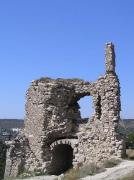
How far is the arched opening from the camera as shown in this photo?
79.2 ft

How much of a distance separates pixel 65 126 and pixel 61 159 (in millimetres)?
2362

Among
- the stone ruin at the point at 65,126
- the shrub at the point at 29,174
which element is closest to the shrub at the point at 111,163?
the stone ruin at the point at 65,126

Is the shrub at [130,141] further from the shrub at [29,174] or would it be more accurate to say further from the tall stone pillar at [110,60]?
the tall stone pillar at [110,60]

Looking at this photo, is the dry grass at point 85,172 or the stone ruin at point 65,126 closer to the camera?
the dry grass at point 85,172

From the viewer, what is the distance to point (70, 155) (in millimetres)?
25891

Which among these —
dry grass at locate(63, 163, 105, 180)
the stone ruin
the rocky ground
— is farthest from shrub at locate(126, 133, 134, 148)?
the rocky ground

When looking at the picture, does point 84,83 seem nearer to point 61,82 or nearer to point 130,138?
point 61,82

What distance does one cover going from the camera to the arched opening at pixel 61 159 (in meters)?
24.1

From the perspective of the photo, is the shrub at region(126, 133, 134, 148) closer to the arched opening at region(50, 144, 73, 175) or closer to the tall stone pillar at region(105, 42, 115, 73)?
the arched opening at region(50, 144, 73, 175)

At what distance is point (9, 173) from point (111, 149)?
233 inches

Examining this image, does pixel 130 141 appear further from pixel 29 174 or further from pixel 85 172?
pixel 85 172

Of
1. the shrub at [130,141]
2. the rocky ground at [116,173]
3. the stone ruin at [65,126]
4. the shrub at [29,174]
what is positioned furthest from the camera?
the shrub at [130,141]

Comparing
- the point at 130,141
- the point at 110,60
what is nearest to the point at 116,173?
the point at 110,60

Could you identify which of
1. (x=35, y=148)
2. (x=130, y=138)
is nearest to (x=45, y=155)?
(x=35, y=148)
